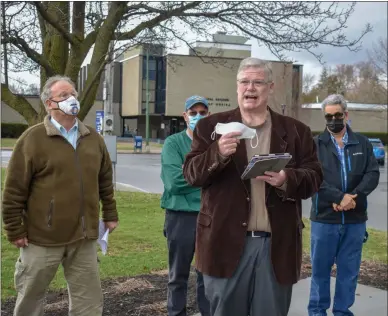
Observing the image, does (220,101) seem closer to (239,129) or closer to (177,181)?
(177,181)

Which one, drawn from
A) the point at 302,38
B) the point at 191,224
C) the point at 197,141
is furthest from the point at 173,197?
the point at 302,38

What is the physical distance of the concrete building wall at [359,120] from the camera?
53.6m

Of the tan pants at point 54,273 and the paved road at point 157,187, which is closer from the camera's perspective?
the tan pants at point 54,273

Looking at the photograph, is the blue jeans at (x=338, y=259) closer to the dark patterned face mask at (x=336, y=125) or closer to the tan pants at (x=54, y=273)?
the dark patterned face mask at (x=336, y=125)

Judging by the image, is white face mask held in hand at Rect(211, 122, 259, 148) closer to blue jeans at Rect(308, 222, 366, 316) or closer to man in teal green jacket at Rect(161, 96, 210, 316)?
man in teal green jacket at Rect(161, 96, 210, 316)

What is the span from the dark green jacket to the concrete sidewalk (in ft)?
5.24

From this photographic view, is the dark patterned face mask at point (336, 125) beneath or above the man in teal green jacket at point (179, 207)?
above

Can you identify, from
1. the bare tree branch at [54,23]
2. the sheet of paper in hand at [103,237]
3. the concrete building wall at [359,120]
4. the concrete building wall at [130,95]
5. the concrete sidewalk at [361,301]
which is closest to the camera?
the sheet of paper in hand at [103,237]

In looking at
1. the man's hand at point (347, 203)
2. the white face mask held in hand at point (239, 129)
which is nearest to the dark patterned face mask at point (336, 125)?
the man's hand at point (347, 203)

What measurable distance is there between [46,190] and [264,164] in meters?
1.50

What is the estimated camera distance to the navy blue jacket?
13.7ft

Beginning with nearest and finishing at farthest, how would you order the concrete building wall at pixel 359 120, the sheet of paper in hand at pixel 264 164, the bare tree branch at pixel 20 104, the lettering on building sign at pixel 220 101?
1. the sheet of paper in hand at pixel 264 164
2. the bare tree branch at pixel 20 104
3. the lettering on building sign at pixel 220 101
4. the concrete building wall at pixel 359 120

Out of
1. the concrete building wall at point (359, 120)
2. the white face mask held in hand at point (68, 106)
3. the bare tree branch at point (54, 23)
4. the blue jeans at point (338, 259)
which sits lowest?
the blue jeans at point (338, 259)

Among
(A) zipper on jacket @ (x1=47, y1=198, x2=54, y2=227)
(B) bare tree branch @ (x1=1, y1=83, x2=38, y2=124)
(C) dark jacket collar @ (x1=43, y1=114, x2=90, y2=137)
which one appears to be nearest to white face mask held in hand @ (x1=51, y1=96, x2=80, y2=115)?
(C) dark jacket collar @ (x1=43, y1=114, x2=90, y2=137)
